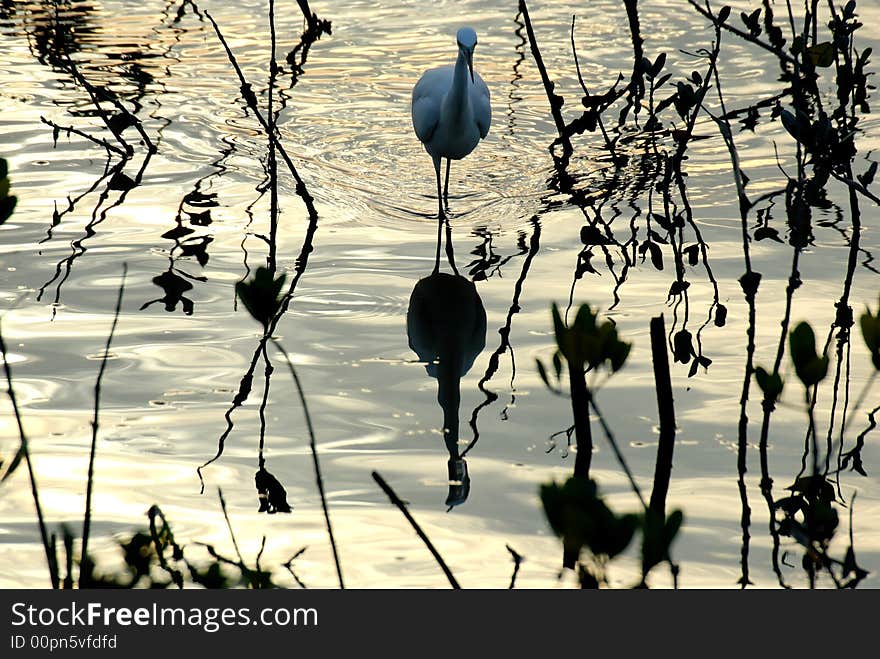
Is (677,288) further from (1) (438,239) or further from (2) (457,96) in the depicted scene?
(2) (457,96)

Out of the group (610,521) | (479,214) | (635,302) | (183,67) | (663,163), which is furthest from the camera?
(183,67)

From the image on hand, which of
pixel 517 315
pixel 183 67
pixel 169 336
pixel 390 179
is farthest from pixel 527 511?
pixel 183 67

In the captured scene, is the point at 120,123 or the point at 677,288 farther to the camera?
the point at 120,123

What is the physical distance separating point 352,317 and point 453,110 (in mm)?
1627

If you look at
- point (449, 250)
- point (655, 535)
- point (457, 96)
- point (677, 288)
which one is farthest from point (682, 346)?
point (655, 535)

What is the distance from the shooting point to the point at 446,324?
15.6 ft

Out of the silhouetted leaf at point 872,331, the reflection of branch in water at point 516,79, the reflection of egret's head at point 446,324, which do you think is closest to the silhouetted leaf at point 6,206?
the silhouetted leaf at point 872,331

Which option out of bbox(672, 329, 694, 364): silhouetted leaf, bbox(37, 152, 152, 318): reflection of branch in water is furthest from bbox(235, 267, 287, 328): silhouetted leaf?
bbox(37, 152, 152, 318): reflection of branch in water

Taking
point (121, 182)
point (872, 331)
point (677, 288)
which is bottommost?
point (677, 288)

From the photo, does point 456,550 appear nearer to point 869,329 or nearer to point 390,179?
point 869,329

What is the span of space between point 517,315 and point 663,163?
6.85 feet

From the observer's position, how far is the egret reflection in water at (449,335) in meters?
3.97

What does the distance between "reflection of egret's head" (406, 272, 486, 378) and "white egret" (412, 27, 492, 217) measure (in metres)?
0.84

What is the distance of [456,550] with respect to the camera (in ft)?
10.9
